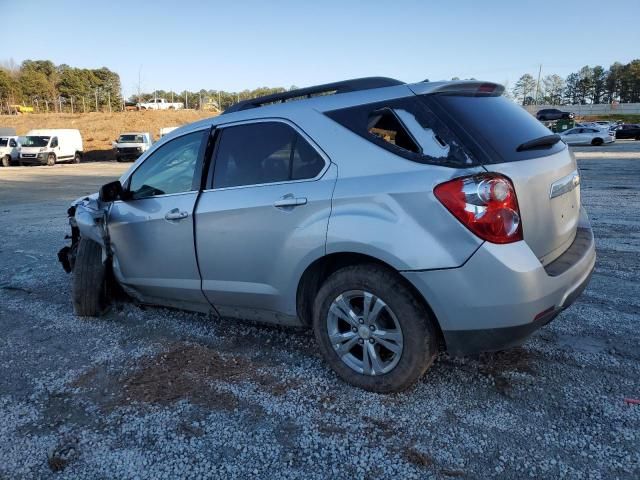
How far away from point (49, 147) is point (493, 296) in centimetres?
3503

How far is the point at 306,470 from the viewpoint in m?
2.33

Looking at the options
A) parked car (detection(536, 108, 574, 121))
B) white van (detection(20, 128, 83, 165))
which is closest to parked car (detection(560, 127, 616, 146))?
parked car (detection(536, 108, 574, 121))

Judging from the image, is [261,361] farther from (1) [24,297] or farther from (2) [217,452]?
(1) [24,297]

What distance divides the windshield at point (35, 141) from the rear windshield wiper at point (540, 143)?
34.5 metres

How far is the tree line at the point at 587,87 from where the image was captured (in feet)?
338

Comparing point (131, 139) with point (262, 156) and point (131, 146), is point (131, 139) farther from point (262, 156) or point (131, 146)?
point (262, 156)

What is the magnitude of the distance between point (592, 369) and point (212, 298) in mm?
2550

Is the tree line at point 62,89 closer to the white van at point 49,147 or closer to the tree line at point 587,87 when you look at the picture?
the white van at point 49,147

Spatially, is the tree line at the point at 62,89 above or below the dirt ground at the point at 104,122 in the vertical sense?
above

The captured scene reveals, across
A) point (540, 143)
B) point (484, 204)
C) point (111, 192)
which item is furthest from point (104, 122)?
point (484, 204)

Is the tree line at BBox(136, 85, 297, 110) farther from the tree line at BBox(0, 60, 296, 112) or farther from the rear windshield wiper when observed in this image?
the rear windshield wiper

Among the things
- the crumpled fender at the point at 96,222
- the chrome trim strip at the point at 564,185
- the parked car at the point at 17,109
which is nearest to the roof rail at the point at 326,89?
the chrome trim strip at the point at 564,185

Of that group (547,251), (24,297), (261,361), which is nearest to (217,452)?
(261,361)

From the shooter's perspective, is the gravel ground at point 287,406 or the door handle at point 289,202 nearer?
the gravel ground at point 287,406
